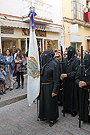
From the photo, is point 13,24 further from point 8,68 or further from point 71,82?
point 71,82

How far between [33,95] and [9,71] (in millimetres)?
3386

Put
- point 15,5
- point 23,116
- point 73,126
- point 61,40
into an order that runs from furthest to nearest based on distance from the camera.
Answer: point 61,40
point 15,5
point 23,116
point 73,126

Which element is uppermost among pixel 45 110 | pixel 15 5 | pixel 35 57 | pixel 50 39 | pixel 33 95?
pixel 15 5

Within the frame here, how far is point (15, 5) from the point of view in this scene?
9.50 m

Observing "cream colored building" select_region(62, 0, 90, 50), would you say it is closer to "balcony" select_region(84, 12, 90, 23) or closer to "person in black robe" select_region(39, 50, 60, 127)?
"balcony" select_region(84, 12, 90, 23)

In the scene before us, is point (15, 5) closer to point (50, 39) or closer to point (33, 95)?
point (50, 39)

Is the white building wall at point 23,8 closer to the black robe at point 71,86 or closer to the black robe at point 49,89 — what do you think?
the black robe at point 71,86

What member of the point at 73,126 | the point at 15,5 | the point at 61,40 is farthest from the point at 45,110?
the point at 61,40

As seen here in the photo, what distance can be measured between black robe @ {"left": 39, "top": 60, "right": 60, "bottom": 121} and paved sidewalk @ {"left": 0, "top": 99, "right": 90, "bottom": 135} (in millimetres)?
293

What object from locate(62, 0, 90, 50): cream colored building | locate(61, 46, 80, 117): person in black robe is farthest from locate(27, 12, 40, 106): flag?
locate(62, 0, 90, 50): cream colored building

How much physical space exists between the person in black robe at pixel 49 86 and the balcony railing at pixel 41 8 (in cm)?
789

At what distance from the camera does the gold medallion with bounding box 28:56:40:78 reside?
3.80 m

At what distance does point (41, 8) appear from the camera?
1116 centimetres

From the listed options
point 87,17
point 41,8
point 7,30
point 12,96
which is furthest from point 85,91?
point 87,17
